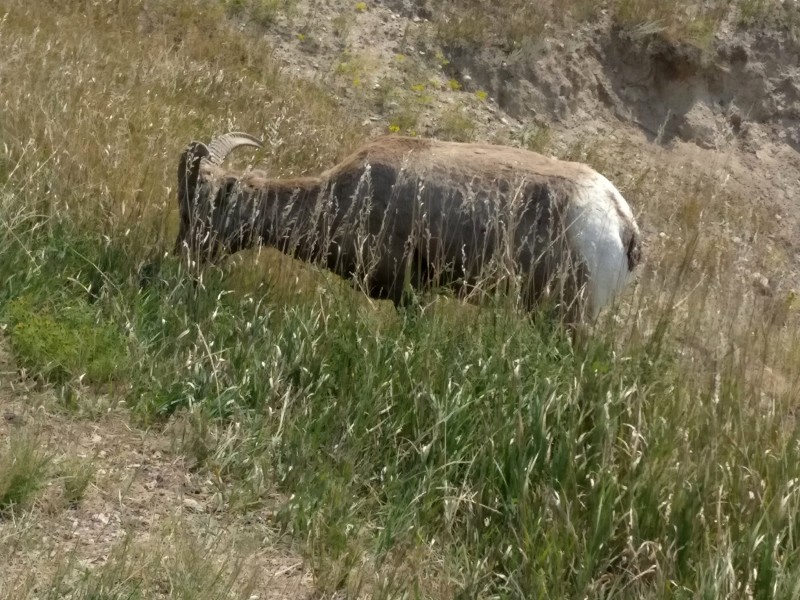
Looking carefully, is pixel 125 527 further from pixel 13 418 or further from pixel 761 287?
pixel 761 287

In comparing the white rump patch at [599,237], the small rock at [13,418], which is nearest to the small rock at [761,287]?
the white rump patch at [599,237]

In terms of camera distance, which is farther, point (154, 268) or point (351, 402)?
point (154, 268)

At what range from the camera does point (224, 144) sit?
7.08 m

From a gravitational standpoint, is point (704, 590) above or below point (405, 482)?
above

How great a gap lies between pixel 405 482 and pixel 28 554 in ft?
4.75

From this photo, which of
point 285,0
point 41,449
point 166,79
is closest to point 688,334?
point 41,449

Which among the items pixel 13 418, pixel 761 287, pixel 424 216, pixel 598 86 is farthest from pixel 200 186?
pixel 598 86

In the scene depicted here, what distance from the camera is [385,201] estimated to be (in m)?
6.40

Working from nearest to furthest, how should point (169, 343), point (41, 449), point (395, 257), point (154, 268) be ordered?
point (41, 449) → point (169, 343) → point (154, 268) → point (395, 257)

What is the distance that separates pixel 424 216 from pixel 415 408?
163 centimetres

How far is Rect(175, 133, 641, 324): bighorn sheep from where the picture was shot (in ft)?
19.0

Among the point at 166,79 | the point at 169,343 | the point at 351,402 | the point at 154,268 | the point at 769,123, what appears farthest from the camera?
the point at 769,123

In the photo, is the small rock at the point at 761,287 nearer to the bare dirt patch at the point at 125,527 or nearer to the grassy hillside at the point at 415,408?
the grassy hillside at the point at 415,408

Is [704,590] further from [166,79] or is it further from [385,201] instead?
[166,79]
